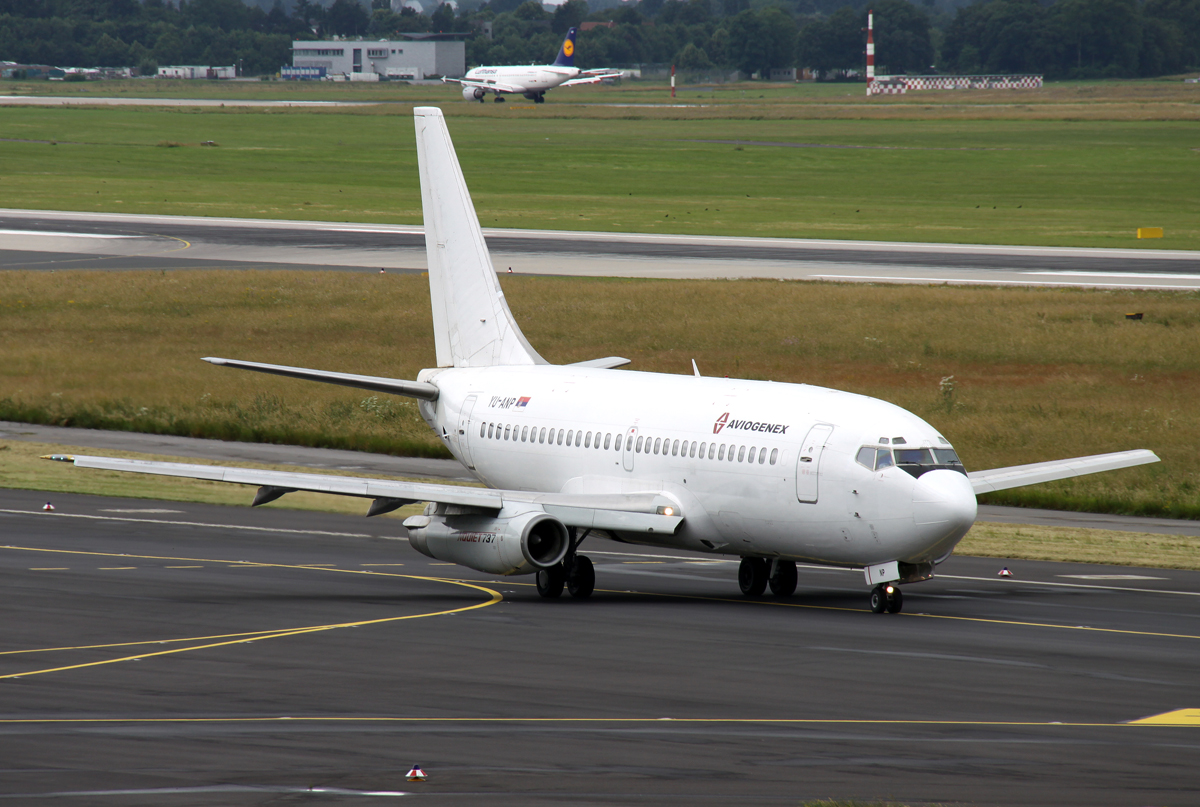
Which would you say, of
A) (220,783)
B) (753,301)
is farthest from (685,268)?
(220,783)

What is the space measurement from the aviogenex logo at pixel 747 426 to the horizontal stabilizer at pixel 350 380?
8.26 m

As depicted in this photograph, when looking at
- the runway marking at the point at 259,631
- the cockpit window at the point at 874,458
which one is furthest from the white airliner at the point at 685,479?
the runway marking at the point at 259,631

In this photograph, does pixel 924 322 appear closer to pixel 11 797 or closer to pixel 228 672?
pixel 228 672

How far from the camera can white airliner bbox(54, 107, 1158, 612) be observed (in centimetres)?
2953

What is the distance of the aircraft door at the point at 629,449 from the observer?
109 ft

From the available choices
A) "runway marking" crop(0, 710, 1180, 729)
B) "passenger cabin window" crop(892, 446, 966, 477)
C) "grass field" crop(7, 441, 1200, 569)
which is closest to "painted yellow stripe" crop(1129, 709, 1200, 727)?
"runway marking" crop(0, 710, 1180, 729)

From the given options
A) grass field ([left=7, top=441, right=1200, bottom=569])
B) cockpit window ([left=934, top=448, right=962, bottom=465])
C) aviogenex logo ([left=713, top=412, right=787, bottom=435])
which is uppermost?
aviogenex logo ([left=713, top=412, right=787, bottom=435])

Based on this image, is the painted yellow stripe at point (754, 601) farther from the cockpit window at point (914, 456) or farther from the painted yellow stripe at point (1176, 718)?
the painted yellow stripe at point (1176, 718)

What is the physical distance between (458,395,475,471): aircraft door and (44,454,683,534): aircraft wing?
5.00m

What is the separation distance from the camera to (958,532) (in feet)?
95.5

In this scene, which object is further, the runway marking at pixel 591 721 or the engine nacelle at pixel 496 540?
the engine nacelle at pixel 496 540

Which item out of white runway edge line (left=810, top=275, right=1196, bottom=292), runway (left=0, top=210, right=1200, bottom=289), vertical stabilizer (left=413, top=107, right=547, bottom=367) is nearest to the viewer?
vertical stabilizer (left=413, top=107, right=547, bottom=367)

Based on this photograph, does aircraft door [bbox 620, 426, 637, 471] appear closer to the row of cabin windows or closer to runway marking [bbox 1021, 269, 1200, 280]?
the row of cabin windows

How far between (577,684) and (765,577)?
32.2 ft
